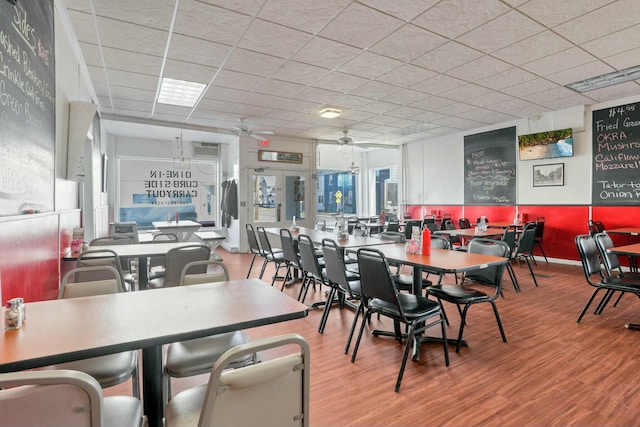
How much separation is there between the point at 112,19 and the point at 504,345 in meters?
4.67

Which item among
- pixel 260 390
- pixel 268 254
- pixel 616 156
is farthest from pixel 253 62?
pixel 616 156

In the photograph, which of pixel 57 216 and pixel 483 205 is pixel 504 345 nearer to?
pixel 57 216

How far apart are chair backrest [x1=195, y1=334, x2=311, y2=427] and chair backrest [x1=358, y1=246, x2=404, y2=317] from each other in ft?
4.40

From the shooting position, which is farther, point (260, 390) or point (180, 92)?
point (180, 92)

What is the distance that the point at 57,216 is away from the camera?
287 centimetres

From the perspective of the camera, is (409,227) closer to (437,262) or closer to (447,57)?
(447,57)

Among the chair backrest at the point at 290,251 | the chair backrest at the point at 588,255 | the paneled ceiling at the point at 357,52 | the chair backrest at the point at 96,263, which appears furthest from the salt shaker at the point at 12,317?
the chair backrest at the point at 588,255

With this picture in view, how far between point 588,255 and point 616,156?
3543 millimetres

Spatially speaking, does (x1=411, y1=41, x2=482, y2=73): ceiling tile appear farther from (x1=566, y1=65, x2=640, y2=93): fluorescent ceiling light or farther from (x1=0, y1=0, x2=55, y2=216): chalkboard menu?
(x1=0, y1=0, x2=55, y2=216): chalkboard menu

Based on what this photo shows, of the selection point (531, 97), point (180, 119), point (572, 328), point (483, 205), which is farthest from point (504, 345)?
point (180, 119)

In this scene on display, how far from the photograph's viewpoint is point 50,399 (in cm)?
86

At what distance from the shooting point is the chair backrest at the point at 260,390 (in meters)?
0.96

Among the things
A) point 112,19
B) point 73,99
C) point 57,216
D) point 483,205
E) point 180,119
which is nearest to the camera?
point 57,216

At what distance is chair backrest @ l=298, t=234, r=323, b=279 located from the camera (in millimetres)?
3387
